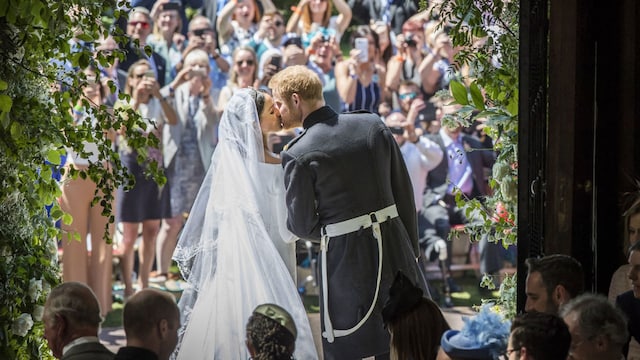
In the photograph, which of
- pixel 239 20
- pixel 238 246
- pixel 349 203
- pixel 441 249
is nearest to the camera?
pixel 349 203

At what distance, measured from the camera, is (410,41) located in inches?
417

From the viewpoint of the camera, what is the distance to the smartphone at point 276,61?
1024cm

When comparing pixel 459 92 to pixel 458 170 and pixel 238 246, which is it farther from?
pixel 458 170

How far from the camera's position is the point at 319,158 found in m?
5.34

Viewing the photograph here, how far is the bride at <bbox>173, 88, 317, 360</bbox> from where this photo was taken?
20.2 ft

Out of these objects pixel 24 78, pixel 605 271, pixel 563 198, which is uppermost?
pixel 24 78

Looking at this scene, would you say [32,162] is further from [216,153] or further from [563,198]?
[563,198]

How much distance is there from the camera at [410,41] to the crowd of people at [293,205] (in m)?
0.02

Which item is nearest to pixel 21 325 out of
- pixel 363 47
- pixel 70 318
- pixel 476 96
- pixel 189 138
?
pixel 70 318

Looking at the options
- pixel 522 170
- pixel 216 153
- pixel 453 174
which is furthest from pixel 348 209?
pixel 453 174

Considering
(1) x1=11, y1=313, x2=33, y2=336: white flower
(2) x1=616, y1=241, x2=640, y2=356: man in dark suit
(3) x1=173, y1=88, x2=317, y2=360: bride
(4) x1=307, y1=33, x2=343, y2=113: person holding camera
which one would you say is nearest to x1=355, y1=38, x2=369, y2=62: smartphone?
(4) x1=307, y1=33, x2=343, y2=113: person holding camera

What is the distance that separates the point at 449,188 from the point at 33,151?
582 centimetres

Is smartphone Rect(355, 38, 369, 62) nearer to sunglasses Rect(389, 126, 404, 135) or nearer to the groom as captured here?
sunglasses Rect(389, 126, 404, 135)

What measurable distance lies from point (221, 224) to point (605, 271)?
85.8 inches
